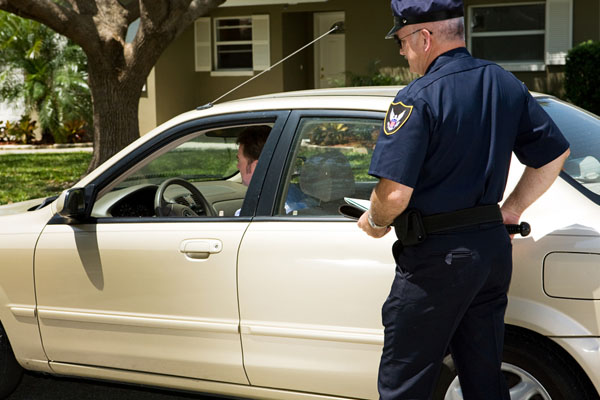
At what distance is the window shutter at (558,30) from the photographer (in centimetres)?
1566

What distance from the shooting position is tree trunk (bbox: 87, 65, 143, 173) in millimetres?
10438

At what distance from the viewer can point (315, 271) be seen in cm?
344

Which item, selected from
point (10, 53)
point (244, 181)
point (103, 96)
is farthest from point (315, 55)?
point (244, 181)

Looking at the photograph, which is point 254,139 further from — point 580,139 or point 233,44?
point 233,44

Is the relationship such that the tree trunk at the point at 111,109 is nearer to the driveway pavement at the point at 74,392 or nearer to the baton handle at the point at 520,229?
the driveway pavement at the point at 74,392

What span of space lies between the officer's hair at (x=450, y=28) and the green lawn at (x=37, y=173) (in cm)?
892

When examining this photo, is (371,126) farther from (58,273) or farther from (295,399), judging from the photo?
(58,273)

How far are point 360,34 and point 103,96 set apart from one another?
309 inches

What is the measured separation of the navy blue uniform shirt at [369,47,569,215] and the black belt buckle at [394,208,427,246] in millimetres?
34

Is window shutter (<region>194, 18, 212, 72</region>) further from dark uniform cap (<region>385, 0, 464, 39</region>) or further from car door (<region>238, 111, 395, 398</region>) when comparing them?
dark uniform cap (<region>385, 0, 464, 39</region>)

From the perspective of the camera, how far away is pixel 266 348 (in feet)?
11.7

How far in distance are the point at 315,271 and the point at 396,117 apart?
982 millimetres

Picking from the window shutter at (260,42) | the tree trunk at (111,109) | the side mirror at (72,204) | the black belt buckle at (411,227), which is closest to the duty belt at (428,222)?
the black belt buckle at (411,227)

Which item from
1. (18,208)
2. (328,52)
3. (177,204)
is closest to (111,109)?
(18,208)
